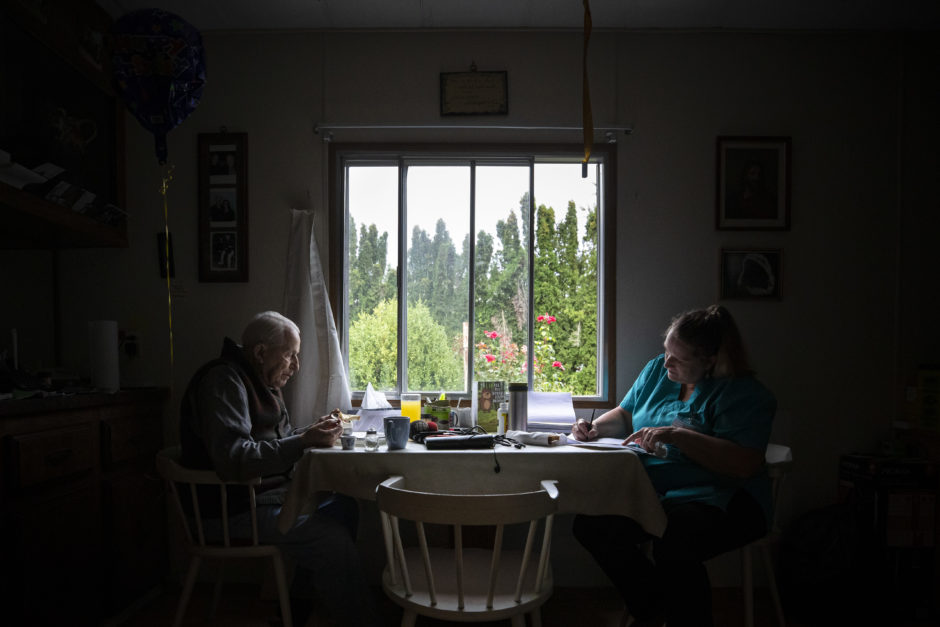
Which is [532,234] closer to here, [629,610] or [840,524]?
[629,610]

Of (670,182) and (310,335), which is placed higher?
(670,182)

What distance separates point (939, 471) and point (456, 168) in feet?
8.42

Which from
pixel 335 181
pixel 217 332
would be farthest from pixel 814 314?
pixel 217 332

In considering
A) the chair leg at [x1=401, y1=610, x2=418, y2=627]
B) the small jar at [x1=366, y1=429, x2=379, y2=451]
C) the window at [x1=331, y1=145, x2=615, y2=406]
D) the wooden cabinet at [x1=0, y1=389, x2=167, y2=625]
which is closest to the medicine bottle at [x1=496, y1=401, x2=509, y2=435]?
the window at [x1=331, y1=145, x2=615, y2=406]

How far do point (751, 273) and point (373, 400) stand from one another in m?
1.88

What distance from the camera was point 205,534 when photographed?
1976 millimetres

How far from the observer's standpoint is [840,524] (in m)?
2.33

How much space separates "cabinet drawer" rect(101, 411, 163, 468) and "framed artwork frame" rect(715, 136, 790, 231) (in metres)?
2.80

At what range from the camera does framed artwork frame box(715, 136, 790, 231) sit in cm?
270

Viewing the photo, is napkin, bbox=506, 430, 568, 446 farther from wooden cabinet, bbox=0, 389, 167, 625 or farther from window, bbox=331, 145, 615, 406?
wooden cabinet, bbox=0, 389, 167, 625

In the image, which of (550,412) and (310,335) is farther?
(310,335)

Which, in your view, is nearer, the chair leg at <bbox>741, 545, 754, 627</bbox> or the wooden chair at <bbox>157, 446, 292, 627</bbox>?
the wooden chair at <bbox>157, 446, 292, 627</bbox>

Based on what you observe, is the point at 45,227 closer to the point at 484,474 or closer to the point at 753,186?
the point at 484,474

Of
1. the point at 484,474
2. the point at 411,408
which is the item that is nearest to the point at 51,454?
the point at 411,408
